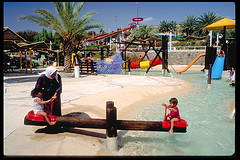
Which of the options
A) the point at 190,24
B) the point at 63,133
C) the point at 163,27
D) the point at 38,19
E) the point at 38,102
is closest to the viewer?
the point at 38,102

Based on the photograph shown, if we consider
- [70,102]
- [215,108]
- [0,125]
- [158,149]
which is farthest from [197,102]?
[0,125]

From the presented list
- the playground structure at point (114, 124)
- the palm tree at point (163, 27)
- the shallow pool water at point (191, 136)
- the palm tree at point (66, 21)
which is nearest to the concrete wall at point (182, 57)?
the palm tree at point (66, 21)

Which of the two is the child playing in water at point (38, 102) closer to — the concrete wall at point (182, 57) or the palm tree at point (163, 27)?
the concrete wall at point (182, 57)

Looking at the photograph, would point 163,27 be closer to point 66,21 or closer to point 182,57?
point 182,57

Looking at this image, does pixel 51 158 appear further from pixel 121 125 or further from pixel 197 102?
pixel 197 102

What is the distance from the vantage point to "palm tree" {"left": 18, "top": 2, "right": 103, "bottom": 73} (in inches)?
507

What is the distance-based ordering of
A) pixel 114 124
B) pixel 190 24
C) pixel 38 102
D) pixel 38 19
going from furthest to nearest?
pixel 190 24 < pixel 38 19 < pixel 38 102 < pixel 114 124

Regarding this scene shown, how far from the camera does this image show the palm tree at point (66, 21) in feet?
42.2

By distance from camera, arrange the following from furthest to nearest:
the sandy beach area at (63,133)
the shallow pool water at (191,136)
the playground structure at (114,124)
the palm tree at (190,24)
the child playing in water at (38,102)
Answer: the palm tree at (190,24) → the shallow pool water at (191,136) → the child playing in water at (38,102) → the playground structure at (114,124) → the sandy beach area at (63,133)

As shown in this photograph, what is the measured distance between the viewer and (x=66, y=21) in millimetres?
13281

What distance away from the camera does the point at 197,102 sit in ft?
24.6

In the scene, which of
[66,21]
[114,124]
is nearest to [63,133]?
[114,124]

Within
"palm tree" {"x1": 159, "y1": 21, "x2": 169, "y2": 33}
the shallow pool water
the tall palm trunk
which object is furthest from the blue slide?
"palm tree" {"x1": 159, "y1": 21, "x2": 169, "y2": 33}

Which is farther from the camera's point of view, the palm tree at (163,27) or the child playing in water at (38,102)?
the palm tree at (163,27)
